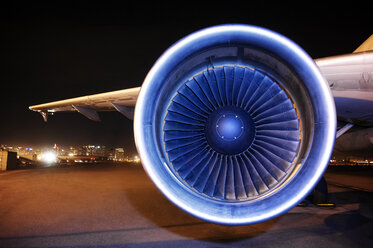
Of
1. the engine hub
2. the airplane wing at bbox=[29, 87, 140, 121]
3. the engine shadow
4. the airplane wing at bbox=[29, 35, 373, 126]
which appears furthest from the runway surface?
the airplane wing at bbox=[29, 87, 140, 121]

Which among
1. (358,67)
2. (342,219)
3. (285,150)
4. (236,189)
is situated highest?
(358,67)

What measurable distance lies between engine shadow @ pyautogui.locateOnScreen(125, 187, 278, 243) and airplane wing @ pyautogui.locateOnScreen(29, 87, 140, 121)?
162 centimetres

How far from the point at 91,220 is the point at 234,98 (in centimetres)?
298

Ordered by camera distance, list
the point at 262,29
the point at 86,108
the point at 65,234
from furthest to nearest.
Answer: the point at 86,108
the point at 65,234
the point at 262,29

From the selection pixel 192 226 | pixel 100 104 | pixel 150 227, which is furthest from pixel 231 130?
pixel 100 104

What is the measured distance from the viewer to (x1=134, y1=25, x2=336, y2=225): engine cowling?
6.07 ft

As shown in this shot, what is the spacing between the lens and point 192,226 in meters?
3.67

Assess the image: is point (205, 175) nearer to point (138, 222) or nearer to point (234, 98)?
point (234, 98)

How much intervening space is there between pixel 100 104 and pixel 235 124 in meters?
2.98

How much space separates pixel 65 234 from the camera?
3.28 metres

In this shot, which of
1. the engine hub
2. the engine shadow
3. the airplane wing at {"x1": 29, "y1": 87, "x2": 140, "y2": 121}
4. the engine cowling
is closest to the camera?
the engine cowling

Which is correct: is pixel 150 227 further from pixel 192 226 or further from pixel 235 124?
pixel 235 124

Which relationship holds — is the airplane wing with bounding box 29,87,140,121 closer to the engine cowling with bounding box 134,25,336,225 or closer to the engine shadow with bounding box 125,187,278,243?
the engine cowling with bounding box 134,25,336,225

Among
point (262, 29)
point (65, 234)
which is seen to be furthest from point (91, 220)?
point (262, 29)
